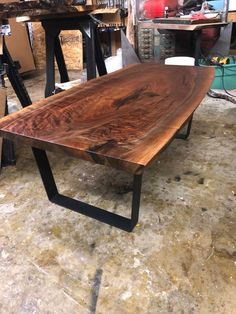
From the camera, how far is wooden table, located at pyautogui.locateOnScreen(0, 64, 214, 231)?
758mm

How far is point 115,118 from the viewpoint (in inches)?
37.7

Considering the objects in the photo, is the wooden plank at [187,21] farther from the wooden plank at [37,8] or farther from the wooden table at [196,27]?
the wooden plank at [37,8]

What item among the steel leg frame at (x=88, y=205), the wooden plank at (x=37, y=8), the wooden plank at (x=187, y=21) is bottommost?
the steel leg frame at (x=88, y=205)

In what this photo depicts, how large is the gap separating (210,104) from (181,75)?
0.97m

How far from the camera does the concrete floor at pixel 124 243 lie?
0.88m

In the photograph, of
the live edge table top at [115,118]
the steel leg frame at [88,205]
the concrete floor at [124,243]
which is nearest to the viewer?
the live edge table top at [115,118]

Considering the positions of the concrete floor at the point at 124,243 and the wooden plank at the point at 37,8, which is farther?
the wooden plank at the point at 37,8

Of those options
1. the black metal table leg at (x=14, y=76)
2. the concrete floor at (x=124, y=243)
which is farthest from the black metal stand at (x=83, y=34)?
the concrete floor at (x=124, y=243)

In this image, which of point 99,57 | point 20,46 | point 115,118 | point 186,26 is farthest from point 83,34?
point 20,46

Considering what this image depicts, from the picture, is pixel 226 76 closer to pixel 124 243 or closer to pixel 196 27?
pixel 196 27

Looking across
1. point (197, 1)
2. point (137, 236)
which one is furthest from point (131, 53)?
point (137, 236)

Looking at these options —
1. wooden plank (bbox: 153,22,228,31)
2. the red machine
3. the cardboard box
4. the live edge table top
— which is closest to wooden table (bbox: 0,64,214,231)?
the live edge table top

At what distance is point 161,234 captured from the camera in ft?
3.62

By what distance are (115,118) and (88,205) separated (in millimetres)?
416
